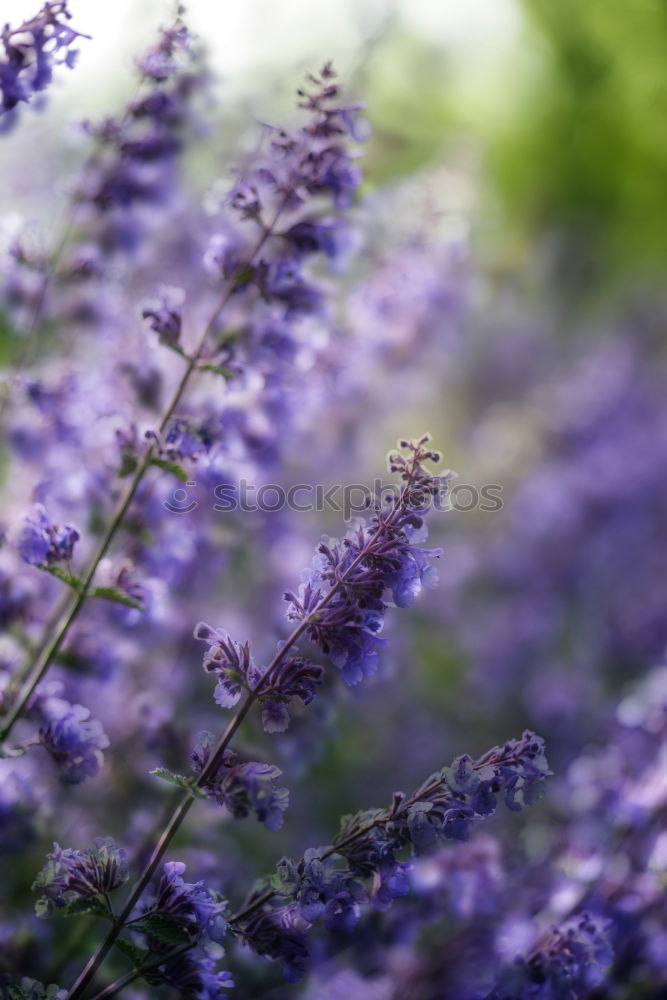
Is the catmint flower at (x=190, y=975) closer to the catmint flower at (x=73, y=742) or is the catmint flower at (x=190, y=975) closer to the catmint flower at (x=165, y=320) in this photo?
the catmint flower at (x=73, y=742)

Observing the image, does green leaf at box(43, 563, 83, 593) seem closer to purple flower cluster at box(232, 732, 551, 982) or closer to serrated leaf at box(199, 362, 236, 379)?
serrated leaf at box(199, 362, 236, 379)

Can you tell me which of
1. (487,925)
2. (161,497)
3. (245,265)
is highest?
(245,265)

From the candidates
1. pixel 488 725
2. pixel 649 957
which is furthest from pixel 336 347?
pixel 488 725

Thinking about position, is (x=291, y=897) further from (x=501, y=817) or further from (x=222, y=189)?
(x=501, y=817)

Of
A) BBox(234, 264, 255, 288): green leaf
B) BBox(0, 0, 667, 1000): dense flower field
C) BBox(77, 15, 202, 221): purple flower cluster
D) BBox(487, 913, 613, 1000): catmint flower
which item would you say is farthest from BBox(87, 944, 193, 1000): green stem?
BBox(77, 15, 202, 221): purple flower cluster

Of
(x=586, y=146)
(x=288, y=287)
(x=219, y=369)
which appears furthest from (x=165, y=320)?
(x=586, y=146)

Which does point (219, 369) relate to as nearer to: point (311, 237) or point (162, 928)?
point (311, 237)
